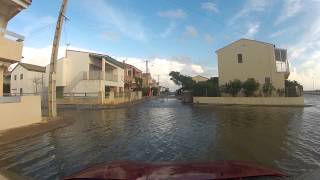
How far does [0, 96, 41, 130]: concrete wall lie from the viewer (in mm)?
15047

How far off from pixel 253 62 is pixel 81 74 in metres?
22.9

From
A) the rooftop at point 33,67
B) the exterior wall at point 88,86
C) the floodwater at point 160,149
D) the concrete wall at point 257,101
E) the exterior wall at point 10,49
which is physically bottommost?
the floodwater at point 160,149

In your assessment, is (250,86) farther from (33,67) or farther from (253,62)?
(33,67)

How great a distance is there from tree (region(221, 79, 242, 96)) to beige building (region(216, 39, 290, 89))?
152 cm

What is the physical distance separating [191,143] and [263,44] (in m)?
31.1

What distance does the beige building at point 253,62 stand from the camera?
38188 mm

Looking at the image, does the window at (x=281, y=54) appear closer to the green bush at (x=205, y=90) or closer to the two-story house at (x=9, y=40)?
the green bush at (x=205, y=90)

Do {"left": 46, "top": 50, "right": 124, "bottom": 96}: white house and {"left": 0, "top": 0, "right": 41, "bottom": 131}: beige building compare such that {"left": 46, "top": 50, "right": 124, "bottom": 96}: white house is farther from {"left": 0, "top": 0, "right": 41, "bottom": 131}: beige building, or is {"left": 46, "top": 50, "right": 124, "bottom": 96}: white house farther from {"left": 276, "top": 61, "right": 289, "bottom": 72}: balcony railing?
{"left": 276, "top": 61, "right": 289, "bottom": 72}: balcony railing

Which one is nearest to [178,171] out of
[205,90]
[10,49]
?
[10,49]

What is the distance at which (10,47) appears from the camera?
16.6 meters

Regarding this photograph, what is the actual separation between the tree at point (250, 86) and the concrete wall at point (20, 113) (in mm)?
26417

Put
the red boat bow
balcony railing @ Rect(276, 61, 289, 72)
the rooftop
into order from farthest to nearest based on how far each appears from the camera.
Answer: the rooftop
balcony railing @ Rect(276, 61, 289, 72)
the red boat bow

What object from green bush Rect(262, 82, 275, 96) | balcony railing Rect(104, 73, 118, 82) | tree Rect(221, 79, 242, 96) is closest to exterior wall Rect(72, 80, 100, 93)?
balcony railing Rect(104, 73, 118, 82)

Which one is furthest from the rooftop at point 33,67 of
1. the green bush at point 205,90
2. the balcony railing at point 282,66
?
the balcony railing at point 282,66
